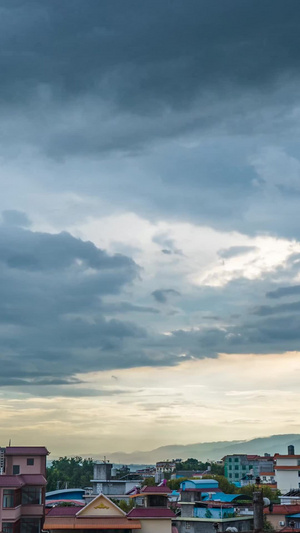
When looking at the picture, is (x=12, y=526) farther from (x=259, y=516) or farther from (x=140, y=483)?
(x=140, y=483)

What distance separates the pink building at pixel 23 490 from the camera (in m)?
64.8

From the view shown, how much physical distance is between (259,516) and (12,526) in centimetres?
2884

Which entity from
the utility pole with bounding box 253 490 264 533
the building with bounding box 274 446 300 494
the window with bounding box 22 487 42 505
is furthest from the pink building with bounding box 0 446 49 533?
the building with bounding box 274 446 300 494

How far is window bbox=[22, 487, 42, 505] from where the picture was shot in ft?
224

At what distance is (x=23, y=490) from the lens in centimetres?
6812

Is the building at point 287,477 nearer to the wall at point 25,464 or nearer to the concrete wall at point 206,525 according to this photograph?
the concrete wall at point 206,525

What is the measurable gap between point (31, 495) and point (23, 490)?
1070mm

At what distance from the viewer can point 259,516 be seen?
46.2 meters

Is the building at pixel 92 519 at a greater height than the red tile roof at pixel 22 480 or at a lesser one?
lesser

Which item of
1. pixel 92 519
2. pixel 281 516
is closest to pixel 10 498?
pixel 92 519

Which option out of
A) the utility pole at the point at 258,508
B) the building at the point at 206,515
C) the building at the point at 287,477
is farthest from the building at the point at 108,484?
the utility pole at the point at 258,508

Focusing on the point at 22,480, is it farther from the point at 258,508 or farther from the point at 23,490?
the point at 258,508

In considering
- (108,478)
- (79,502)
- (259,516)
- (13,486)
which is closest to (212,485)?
(79,502)

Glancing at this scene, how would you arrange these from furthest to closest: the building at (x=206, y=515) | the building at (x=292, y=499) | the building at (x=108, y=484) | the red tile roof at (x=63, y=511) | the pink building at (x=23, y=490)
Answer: the building at (x=108, y=484)
the building at (x=292, y=499)
the building at (x=206, y=515)
the pink building at (x=23, y=490)
the red tile roof at (x=63, y=511)
